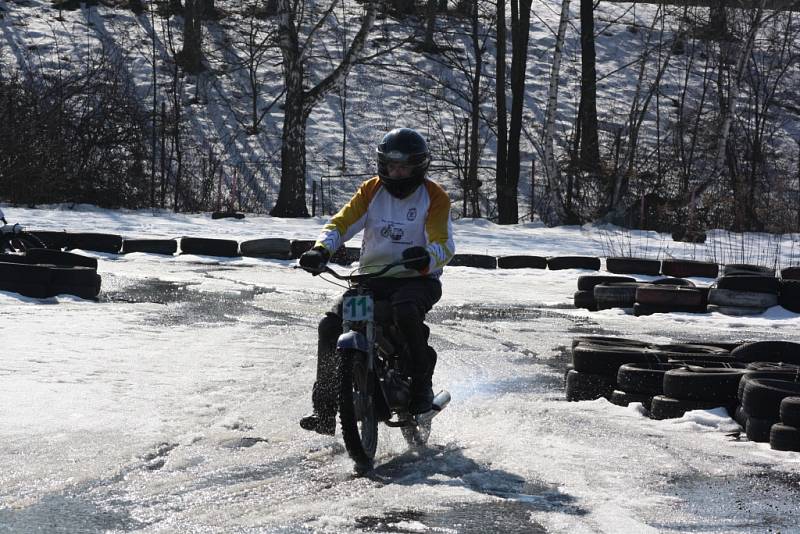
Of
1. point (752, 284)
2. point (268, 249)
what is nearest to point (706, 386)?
point (752, 284)

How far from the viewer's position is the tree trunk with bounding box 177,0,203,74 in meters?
36.8

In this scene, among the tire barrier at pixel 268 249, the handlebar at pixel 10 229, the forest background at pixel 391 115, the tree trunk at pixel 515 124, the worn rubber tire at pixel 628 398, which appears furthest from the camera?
the tree trunk at pixel 515 124

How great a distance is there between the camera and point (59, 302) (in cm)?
1180

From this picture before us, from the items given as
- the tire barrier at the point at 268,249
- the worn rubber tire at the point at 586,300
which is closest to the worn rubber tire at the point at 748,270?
the worn rubber tire at the point at 586,300

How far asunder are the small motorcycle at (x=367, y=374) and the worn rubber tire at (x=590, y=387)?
1740 mm

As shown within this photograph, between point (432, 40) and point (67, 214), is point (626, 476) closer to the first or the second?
point (67, 214)

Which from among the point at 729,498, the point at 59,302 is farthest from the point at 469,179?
the point at 729,498

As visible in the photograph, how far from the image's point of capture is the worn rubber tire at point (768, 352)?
8.11 m

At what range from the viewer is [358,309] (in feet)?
18.2

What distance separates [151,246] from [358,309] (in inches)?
500

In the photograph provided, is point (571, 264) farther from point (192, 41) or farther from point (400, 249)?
point (192, 41)

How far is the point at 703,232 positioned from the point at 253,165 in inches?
549

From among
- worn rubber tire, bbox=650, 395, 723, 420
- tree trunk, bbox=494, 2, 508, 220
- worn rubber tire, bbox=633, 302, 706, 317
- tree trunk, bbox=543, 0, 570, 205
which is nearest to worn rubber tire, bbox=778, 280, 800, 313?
worn rubber tire, bbox=633, 302, 706, 317

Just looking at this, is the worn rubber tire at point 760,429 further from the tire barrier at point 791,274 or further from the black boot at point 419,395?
the tire barrier at point 791,274
